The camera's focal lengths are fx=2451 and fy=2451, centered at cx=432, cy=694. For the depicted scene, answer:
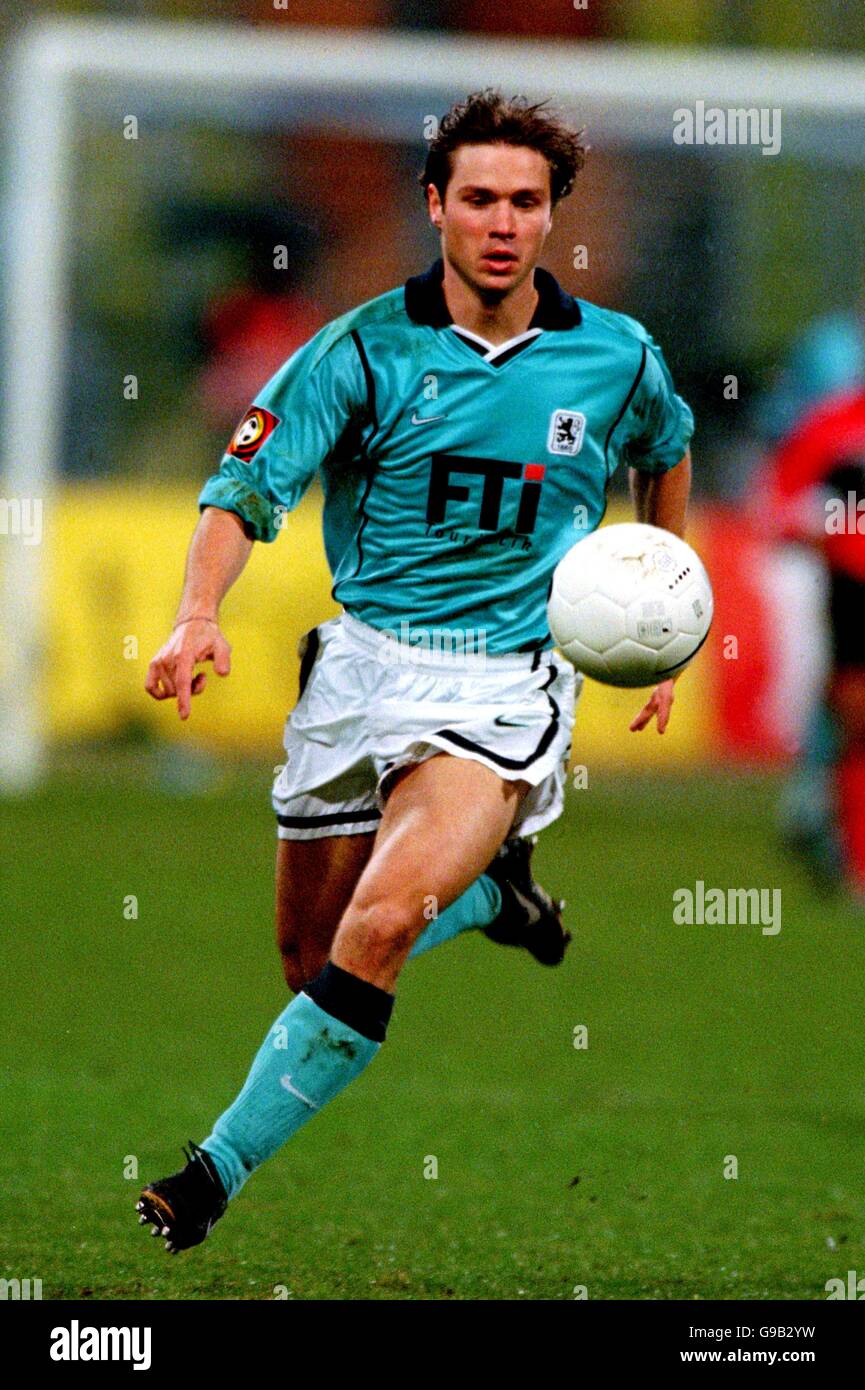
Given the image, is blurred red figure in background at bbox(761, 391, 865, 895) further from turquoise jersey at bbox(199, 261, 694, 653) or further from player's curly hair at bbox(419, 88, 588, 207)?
player's curly hair at bbox(419, 88, 588, 207)

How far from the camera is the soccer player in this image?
15.3ft

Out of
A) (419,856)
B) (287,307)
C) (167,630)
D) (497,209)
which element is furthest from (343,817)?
(287,307)

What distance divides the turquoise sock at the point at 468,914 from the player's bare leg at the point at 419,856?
52 cm

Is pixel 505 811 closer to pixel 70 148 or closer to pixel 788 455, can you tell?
pixel 788 455

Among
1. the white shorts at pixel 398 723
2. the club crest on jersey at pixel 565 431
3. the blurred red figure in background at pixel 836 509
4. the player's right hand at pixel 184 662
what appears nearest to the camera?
the player's right hand at pixel 184 662

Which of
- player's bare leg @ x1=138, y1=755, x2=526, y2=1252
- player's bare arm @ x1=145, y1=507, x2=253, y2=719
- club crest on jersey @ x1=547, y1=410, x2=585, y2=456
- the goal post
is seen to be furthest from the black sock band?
the goal post

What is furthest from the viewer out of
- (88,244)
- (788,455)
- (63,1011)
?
(88,244)

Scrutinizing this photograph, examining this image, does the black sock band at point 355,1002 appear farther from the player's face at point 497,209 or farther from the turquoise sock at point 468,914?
the player's face at point 497,209

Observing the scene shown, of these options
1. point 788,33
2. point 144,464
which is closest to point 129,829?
point 144,464

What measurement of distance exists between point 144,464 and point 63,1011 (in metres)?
6.90

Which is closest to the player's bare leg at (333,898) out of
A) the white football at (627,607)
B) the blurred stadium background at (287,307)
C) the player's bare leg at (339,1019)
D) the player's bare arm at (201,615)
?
the player's bare leg at (339,1019)

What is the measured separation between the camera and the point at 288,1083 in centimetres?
464

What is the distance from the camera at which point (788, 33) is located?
14.9 meters

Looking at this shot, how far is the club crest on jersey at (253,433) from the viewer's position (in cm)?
488
